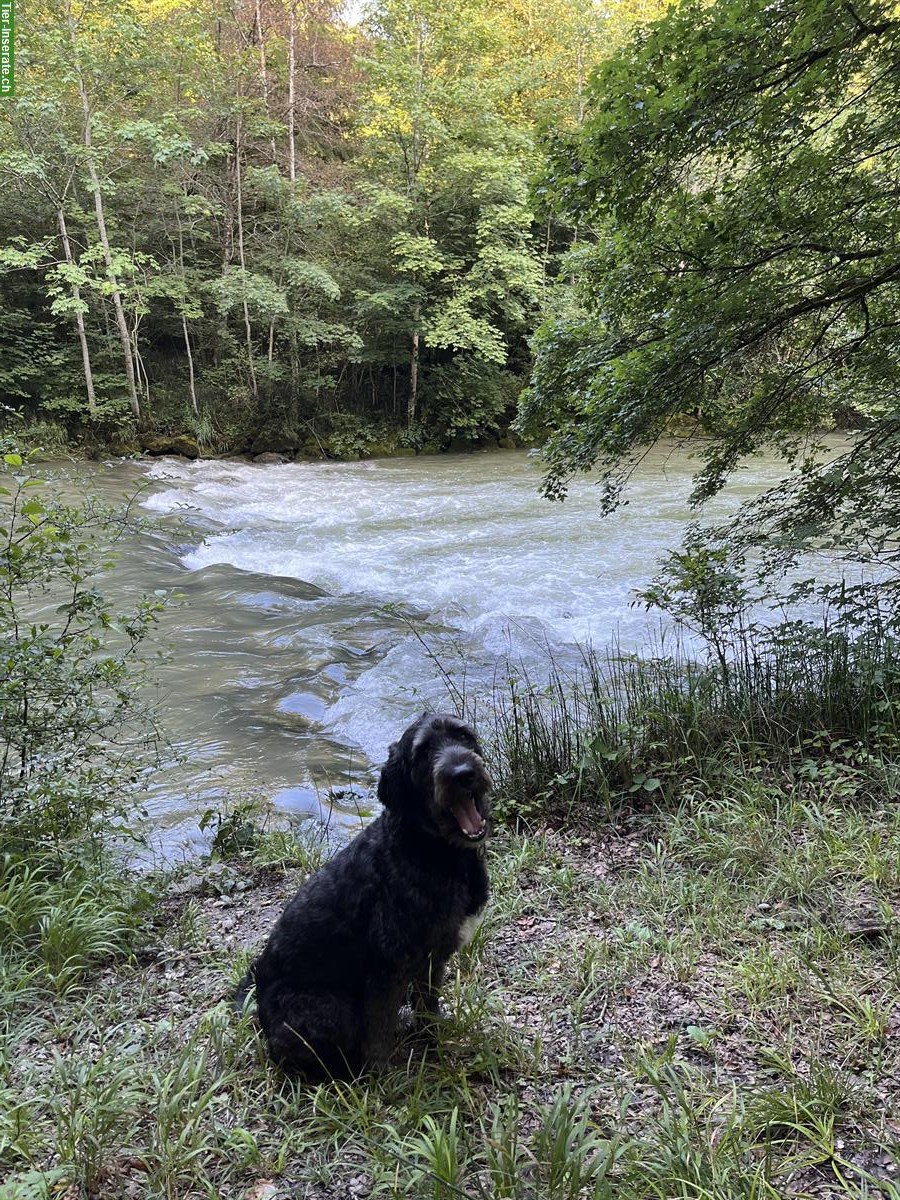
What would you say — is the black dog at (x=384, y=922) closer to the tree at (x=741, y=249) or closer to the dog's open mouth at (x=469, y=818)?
the dog's open mouth at (x=469, y=818)

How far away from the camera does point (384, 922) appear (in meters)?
2.71

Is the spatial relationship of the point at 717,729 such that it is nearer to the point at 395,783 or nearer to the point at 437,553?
the point at 395,783

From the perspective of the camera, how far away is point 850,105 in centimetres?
516

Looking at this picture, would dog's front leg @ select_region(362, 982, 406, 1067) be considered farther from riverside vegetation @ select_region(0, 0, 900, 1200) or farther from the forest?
the forest

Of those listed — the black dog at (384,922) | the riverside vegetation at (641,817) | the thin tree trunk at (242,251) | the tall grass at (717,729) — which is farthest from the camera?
the thin tree trunk at (242,251)

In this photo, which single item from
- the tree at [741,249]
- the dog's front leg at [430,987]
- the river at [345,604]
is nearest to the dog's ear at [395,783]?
the dog's front leg at [430,987]

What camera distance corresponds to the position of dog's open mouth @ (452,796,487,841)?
273 centimetres

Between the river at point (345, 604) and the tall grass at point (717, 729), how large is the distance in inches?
61.1

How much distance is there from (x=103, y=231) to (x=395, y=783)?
21.9 metres

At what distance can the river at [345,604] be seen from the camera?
6.59 m

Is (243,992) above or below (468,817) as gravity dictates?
below

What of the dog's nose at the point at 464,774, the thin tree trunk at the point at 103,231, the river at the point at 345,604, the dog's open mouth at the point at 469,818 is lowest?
the river at the point at 345,604

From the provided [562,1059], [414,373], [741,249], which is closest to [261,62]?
[414,373]

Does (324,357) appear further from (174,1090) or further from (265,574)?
(174,1090)
